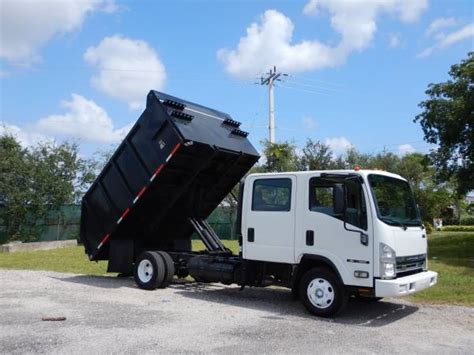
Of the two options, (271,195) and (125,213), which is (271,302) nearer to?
(271,195)

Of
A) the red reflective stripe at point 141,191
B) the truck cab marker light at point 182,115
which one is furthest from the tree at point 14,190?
the truck cab marker light at point 182,115

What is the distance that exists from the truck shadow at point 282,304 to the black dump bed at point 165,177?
5.18 ft

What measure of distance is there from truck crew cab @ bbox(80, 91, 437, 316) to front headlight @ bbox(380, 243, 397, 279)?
15 millimetres

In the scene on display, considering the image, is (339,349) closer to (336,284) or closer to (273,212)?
(336,284)

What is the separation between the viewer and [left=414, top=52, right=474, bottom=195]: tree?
65.7 ft

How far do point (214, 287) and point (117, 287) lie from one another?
212 centimetres

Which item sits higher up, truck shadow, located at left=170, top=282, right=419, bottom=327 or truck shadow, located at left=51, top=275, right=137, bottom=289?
truck shadow, located at left=51, top=275, right=137, bottom=289

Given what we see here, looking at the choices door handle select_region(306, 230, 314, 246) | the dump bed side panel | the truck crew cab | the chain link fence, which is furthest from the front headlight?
the chain link fence

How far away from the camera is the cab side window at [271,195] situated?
933 centimetres

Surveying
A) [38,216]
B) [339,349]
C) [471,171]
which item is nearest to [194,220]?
[339,349]

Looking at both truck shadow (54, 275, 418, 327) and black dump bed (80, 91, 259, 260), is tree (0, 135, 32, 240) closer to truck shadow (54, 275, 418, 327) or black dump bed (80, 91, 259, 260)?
truck shadow (54, 275, 418, 327)

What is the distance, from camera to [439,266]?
16.1m

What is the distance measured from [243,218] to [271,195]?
72cm

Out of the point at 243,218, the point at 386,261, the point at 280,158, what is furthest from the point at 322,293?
the point at 280,158
